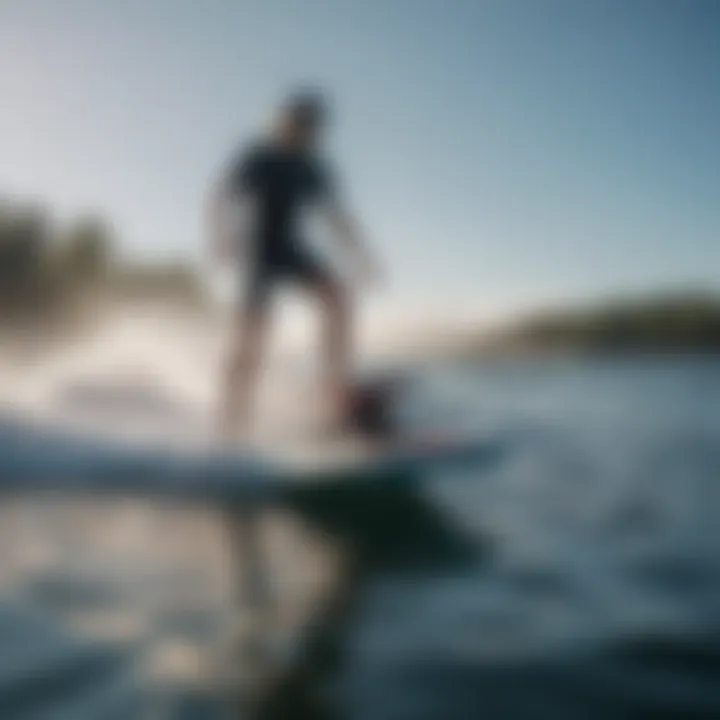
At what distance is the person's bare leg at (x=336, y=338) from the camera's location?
6.45m

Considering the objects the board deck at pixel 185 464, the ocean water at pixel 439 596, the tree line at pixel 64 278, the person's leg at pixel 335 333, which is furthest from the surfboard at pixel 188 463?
the tree line at pixel 64 278

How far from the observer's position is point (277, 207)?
20.9ft

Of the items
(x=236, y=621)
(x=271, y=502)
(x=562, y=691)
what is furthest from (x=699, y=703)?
(x=271, y=502)

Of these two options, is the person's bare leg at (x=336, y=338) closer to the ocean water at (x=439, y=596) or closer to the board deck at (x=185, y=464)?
the board deck at (x=185, y=464)

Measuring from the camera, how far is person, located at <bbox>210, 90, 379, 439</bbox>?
249 inches

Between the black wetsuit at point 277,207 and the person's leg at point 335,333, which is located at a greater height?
the black wetsuit at point 277,207

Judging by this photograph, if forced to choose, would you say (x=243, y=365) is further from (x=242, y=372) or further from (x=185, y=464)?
(x=185, y=464)

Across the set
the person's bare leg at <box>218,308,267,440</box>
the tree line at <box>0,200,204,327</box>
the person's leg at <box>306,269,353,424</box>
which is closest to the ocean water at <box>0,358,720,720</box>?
the person's leg at <box>306,269,353,424</box>

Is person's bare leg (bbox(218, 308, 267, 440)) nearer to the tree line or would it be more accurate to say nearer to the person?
the person

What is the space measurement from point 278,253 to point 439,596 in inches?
133

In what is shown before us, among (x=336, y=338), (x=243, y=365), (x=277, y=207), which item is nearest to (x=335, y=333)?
(x=336, y=338)

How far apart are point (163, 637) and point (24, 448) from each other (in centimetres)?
268

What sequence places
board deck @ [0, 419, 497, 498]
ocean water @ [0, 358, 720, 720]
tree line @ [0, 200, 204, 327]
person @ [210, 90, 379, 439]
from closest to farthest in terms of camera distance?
ocean water @ [0, 358, 720, 720] → board deck @ [0, 419, 497, 498] → person @ [210, 90, 379, 439] → tree line @ [0, 200, 204, 327]

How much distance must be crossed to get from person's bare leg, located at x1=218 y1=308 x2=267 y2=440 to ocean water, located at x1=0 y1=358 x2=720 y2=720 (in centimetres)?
159
